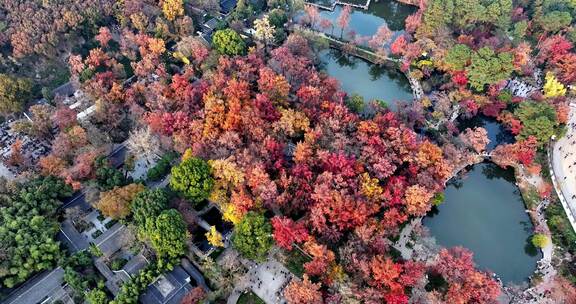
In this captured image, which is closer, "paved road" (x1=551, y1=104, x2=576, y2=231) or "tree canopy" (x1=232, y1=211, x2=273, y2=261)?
"tree canopy" (x1=232, y1=211, x2=273, y2=261)

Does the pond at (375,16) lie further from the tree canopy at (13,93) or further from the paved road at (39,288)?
the paved road at (39,288)

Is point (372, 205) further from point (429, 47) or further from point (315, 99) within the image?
point (429, 47)

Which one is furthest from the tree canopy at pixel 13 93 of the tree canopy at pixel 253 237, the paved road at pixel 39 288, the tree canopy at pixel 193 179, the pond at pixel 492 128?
the pond at pixel 492 128

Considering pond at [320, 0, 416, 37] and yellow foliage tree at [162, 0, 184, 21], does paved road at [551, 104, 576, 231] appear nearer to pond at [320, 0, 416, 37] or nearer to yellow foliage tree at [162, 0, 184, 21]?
pond at [320, 0, 416, 37]

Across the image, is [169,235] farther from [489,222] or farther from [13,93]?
[489,222]

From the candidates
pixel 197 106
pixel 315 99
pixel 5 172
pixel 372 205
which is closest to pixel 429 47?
pixel 315 99

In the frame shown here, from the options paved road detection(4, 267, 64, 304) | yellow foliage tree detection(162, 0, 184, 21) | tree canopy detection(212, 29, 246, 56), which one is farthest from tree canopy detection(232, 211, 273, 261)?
yellow foliage tree detection(162, 0, 184, 21)
